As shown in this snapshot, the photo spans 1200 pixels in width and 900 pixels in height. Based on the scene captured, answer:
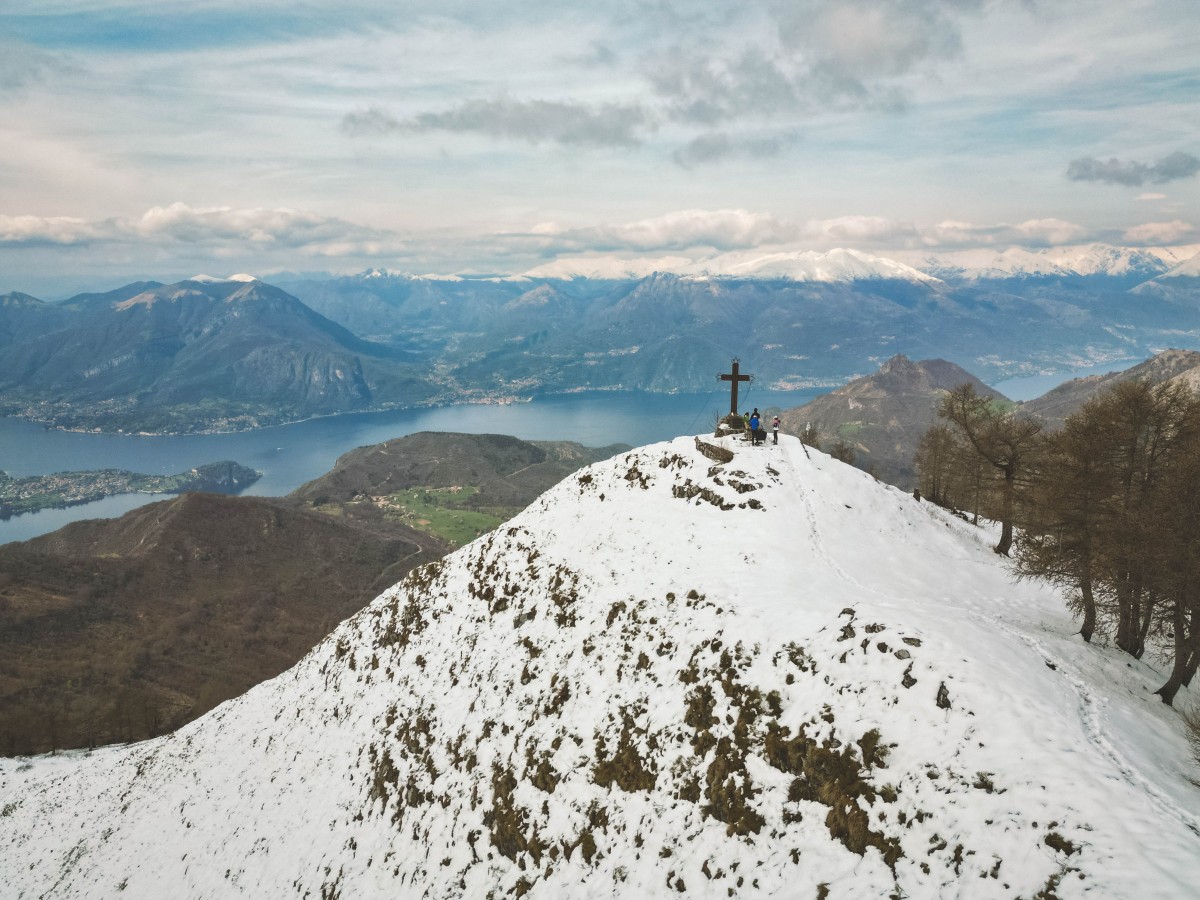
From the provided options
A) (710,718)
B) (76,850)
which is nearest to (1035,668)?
(710,718)

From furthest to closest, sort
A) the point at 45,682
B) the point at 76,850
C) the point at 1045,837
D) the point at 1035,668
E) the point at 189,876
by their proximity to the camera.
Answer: the point at 45,682, the point at 76,850, the point at 189,876, the point at 1035,668, the point at 1045,837

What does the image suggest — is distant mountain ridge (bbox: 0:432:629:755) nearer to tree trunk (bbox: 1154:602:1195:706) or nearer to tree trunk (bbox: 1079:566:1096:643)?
tree trunk (bbox: 1079:566:1096:643)

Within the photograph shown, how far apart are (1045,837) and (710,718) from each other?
939 cm

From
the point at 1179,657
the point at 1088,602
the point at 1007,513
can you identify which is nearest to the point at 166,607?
the point at 1007,513

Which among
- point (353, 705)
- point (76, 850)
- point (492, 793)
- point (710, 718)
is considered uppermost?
point (710, 718)

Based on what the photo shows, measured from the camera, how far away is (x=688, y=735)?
19.1m

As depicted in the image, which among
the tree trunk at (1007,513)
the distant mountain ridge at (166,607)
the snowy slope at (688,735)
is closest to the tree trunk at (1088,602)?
the snowy slope at (688,735)

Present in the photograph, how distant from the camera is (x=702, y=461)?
3659cm

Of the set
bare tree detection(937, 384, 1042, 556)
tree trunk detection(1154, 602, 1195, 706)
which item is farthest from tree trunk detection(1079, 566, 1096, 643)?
bare tree detection(937, 384, 1042, 556)

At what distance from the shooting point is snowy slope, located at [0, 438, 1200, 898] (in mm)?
12562

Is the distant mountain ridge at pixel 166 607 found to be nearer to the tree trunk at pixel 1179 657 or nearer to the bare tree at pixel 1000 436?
the bare tree at pixel 1000 436

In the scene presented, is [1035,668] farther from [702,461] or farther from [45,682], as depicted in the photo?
[45,682]

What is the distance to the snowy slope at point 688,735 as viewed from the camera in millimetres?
12562

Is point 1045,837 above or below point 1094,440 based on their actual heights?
below
